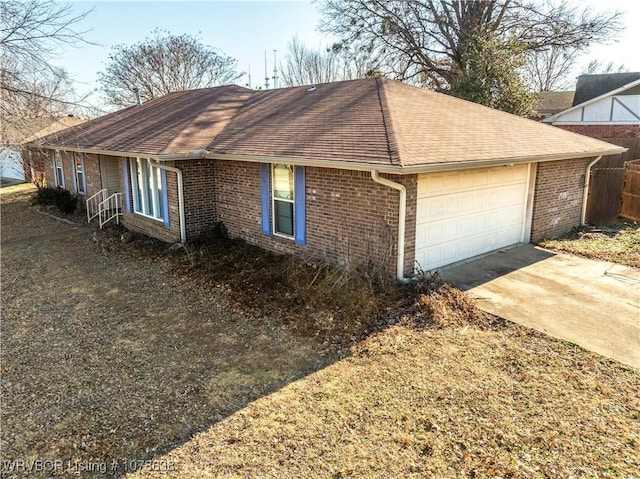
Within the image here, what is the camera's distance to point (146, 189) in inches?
500

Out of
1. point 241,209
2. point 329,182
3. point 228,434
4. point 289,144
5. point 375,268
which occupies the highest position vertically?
point 289,144

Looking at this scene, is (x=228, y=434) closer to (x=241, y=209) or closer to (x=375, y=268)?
(x=375, y=268)

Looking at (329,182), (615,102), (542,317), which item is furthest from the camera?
(615,102)

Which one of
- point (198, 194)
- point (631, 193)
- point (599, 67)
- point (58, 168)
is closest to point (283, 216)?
point (198, 194)

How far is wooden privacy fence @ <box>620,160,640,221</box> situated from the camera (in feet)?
45.3

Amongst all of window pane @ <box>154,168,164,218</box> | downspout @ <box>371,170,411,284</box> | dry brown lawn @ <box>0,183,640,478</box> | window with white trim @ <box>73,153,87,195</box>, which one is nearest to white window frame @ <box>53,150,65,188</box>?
window with white trim @ <box>73,153,87,195</box>

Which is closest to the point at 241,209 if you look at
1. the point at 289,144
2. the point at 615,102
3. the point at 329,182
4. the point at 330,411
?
the point at 289,144

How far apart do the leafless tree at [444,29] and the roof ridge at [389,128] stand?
12118mm

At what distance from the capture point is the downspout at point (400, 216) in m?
7.64

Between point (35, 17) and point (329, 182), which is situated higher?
point (35, 17)

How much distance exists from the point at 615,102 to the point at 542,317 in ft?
79.0

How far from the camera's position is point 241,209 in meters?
11.1

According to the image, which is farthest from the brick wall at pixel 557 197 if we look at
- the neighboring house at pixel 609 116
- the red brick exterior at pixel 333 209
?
the neighboring house at pixel 609 116

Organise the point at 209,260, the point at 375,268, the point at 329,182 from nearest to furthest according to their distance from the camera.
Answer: the point at 375,268
the point at 329,182
the point at 209,260
